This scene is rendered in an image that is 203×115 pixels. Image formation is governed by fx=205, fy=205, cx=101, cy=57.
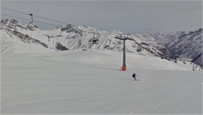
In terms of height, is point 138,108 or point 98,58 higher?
point 98,58

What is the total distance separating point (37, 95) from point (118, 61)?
4084 centimetres

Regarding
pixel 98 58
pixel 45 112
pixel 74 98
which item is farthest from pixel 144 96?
pixel 98 58

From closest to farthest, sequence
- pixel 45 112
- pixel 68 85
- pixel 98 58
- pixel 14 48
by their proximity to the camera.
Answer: pixel 45 112 < pixel 68 85 < pixel 98 58 < pixel 14 48

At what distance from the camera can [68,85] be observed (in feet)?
46.8

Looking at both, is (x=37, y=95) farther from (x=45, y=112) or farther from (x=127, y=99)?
(x=127, y=99)

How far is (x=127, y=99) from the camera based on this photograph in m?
11.6

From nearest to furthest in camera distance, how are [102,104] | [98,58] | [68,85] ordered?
[102,104], [68,85], [98,58]

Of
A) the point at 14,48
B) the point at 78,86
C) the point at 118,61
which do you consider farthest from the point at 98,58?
the point at 14,48

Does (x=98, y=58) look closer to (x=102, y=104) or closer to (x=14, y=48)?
(x=102, y=104)

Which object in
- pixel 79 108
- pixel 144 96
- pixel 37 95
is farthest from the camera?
pixel 144 96

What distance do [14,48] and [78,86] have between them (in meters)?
198

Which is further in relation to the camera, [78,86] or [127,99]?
[78,86]

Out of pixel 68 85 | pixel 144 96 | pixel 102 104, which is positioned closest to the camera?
pixel 102 104

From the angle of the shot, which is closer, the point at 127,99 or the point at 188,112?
the point at 188,112
